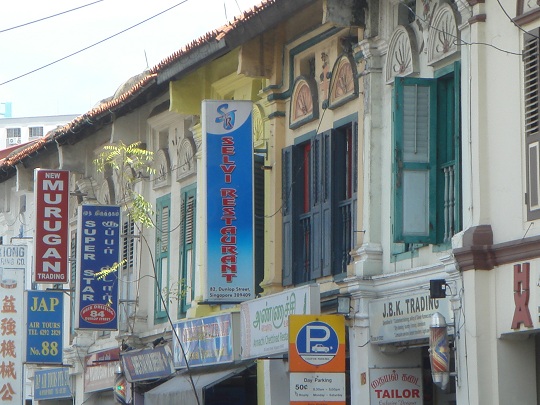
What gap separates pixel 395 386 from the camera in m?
16.3

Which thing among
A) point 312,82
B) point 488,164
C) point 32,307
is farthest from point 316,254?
point 32,307

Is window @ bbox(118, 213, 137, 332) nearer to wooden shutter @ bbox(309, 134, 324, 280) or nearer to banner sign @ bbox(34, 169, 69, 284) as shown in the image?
banner sign @ bbox(34, 169, 69, 284)

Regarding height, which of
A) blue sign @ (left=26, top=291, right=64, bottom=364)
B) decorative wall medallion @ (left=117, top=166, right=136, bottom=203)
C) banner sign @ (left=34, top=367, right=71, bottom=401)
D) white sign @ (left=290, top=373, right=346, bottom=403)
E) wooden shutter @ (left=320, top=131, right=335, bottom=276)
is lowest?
white sign @ (left=290, top=373, right=346, bottom=403)

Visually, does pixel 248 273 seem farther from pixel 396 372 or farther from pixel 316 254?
pixel 396 372

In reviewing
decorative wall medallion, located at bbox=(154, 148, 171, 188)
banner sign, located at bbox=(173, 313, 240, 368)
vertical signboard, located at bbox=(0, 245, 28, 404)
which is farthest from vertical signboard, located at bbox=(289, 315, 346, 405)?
vertical signboard, located at bbox=(0, 245, 28, 404)

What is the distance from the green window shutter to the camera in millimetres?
15344

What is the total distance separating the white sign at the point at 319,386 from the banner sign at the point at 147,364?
643cm

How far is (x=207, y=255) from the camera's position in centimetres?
1834

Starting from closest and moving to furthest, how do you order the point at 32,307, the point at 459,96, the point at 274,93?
the point at 459,96
the point at 274,93
the point at 32,307

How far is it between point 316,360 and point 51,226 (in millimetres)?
9870

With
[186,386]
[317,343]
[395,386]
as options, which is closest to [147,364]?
[186,386]

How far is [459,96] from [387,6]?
2127 millimetres

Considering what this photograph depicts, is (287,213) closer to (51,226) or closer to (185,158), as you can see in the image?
(185,158)

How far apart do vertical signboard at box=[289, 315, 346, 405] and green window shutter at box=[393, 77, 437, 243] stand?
4.94ft
